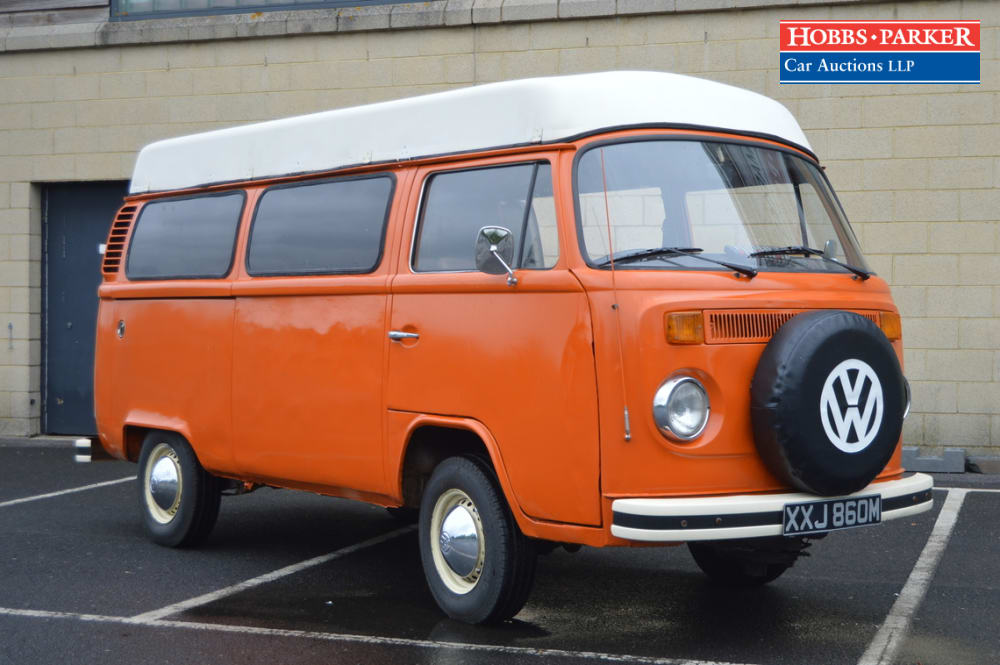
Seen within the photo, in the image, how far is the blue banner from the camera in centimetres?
1164

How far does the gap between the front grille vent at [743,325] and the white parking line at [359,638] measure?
1.29m

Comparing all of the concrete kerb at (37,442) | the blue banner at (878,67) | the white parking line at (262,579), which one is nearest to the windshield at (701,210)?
the white parking line at (262,579)

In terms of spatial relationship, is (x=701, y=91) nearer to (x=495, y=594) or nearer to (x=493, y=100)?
(x=493, y=100)

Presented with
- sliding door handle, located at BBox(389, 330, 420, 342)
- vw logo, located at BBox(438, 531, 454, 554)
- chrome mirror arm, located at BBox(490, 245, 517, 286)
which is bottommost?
vw logo, located at BBox(438, 531, 454, 554)

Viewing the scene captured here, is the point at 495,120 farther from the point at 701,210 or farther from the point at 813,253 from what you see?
the point at 813,253

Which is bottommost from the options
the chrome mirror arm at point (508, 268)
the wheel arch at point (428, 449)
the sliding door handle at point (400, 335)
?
the wheel arch at point (428, 449)

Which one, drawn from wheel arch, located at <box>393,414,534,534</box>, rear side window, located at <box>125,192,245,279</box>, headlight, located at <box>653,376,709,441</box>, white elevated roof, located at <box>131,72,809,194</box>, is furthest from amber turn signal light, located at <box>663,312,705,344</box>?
rear side window, located at <box>125,192,245,279</box>

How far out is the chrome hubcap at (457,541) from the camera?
5.74 metres

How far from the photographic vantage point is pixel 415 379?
600cm

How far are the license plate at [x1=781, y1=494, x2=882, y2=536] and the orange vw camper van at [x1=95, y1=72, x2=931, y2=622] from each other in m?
0.01

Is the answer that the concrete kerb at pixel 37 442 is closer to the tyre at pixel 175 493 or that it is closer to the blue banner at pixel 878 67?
the tyre at pixel 175 493

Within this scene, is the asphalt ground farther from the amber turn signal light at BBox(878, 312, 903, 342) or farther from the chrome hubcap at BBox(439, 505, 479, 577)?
the amber turn signal light at BBox(878, 312, 903, 342)

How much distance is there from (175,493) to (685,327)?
3947 millimetres

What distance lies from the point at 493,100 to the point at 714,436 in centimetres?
181
